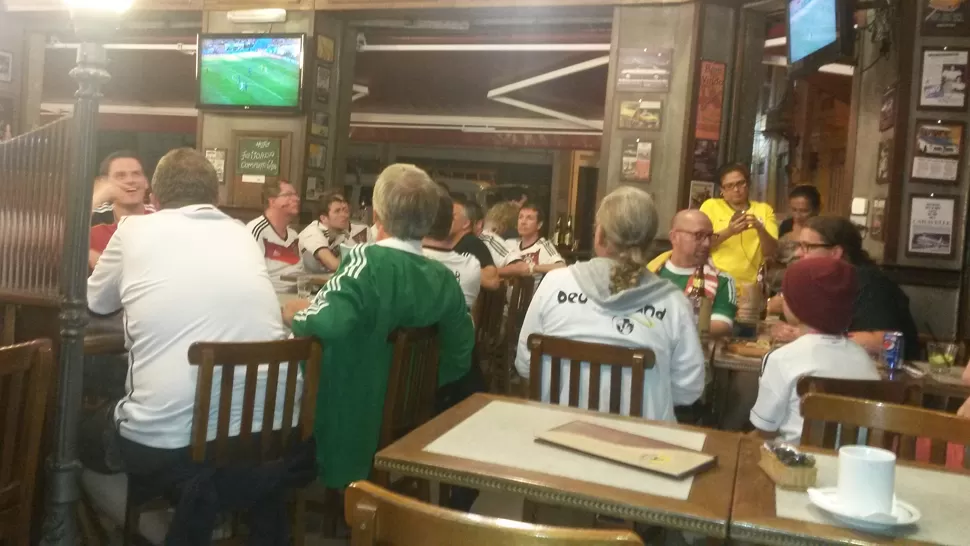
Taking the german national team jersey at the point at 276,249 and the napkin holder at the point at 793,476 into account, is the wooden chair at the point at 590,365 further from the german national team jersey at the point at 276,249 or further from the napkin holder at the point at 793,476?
the german national team jersey at the point at 276,249

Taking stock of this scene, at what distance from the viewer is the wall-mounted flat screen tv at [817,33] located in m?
4.10

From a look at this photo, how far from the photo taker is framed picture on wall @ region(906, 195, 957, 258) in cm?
470

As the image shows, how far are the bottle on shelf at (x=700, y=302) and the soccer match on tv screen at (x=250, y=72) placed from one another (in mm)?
4101

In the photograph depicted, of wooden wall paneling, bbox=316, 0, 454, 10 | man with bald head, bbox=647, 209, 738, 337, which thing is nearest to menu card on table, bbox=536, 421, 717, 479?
man with bald head, bbox=647, 209, 738, 337

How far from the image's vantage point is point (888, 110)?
482 cm

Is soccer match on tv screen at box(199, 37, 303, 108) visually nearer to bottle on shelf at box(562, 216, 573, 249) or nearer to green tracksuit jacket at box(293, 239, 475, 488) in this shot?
bottle on shelf at box(562, 216, 573, 249)

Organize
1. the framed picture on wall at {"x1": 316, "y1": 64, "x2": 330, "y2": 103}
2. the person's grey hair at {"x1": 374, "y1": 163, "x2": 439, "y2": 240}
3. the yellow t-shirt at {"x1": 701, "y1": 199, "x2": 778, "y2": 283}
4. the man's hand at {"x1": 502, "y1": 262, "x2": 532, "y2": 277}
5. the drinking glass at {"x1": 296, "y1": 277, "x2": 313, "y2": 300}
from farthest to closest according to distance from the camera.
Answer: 1. the framed picture on wall at {"x1": 316, "y1": 64, "x2": 330, "y2": 103}
2. the man's hand at {"x1": 502, "y1": 262, "x2": 532, "y2": 277}
3. the yellow t-shirt at {"x1": 701, "y1": 199, "x2": 778, "y2": 283}
4. the drinking glass at {"x1": 296, "y1": 277, "x2": 313, "y2": 300}
5. the person's grey hair at {"x1": 374, "y1": 163, "x2": 439, "y2": 240}

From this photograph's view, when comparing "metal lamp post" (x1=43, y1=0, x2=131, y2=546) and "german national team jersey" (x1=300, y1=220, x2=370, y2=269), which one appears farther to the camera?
"german national team jersey" (x1=300, y1=220, x2=370, y2=269)

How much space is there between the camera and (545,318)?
2.57 meters

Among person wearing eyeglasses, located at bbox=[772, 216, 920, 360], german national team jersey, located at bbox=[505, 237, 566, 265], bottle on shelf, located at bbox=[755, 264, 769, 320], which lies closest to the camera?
person wearing eyeglasses, located at bbox=[772, 216, 920, 360]

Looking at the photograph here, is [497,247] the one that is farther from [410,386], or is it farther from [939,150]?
[410,386]

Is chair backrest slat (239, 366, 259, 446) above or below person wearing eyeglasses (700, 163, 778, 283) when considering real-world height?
below

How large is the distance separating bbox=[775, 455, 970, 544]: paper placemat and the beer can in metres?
1.19

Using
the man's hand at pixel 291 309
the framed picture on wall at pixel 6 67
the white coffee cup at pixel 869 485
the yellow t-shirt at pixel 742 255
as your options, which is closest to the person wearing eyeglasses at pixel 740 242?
the yellow t-shirt at pixel 742 255
